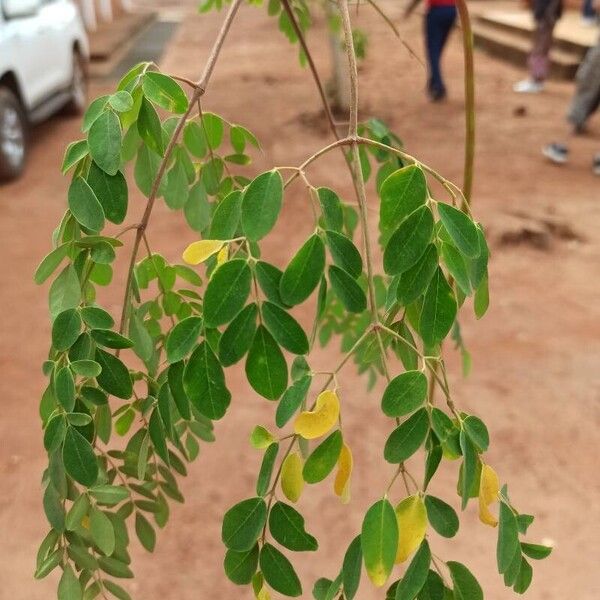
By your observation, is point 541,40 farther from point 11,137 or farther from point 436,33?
point 11,137

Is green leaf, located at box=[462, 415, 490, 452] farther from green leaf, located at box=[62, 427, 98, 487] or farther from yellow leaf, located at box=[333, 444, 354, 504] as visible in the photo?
green leaf, located at box=[62, 427, 98, 487]

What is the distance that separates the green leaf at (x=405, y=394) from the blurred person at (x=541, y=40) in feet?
24.0

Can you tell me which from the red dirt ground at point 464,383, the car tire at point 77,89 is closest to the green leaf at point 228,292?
the red dirt ground at point 464,383

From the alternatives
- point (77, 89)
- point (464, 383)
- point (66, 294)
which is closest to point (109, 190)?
point (66, 294)

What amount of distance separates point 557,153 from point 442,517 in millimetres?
5326

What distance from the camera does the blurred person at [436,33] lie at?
7176mm

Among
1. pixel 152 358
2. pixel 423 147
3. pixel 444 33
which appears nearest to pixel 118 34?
pixel 444 33

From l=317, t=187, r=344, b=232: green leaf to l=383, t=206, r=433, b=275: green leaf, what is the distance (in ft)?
0.28

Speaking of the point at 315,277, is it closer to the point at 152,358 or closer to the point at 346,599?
the point at 346,599

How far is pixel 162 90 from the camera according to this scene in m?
0.97

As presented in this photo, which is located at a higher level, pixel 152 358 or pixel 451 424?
pixel 451 424

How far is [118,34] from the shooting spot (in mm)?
10891

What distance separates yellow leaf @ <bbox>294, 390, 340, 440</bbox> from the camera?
0.80 metres

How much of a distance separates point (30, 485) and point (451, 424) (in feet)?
7.17
